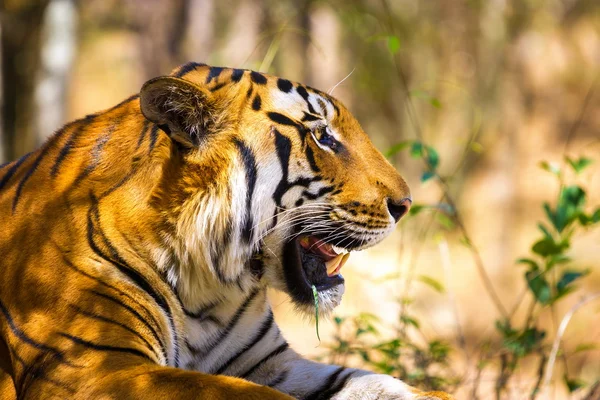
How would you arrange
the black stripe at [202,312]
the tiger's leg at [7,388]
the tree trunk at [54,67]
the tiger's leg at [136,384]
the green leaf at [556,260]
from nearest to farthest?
the tiger's leg at [136,384], the tiger's leg at [7,388], the black stripe at [202,312], the green leaf at [556,260], the tree trunk at [54,67]

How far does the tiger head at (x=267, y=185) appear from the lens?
89.2 inches

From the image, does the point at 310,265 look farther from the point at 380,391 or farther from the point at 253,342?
the point at 380,391

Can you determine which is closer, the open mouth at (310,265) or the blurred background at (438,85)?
the open mouth at (310,265)

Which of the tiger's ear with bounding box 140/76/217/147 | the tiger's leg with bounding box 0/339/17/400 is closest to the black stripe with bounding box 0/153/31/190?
the tiger's leg with bounding box 0/339/17/400

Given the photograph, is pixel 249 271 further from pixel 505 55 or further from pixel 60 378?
pixel 505 55

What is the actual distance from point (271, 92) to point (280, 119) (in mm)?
102

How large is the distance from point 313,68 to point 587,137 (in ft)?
10.1

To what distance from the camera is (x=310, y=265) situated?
2.52 m

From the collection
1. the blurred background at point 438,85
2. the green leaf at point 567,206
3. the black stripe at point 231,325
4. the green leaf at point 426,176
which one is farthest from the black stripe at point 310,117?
the blurred background at point 438,85

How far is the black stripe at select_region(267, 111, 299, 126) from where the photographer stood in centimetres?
240

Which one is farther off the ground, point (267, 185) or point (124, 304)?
point (267, 185)

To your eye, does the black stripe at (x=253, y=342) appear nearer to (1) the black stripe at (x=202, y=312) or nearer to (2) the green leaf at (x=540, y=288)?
(1) the black stripe at (x=202, y=312)

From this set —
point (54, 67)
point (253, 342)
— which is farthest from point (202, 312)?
point (54, 67)

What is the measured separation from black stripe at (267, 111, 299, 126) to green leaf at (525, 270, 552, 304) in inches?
53.4
